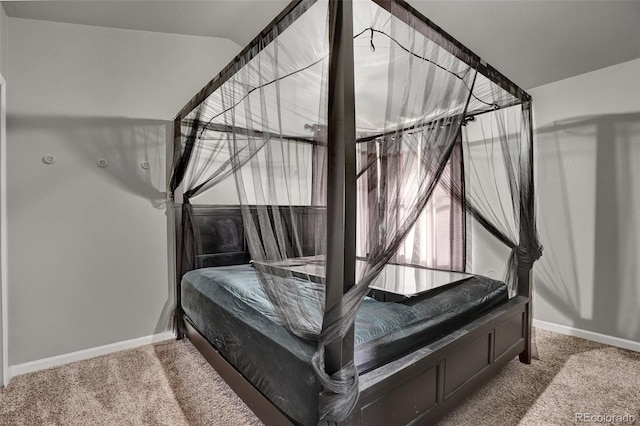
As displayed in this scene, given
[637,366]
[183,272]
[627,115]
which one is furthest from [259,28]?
[637,366]

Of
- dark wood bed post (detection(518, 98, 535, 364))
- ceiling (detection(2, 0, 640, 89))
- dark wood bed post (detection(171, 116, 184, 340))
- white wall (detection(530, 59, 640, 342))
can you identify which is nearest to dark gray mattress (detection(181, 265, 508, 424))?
dark wood bed post (detection(518, 98, 535, 364))

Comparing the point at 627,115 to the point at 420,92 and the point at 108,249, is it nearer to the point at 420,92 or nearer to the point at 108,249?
the point at 420,92

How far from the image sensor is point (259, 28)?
133 inches

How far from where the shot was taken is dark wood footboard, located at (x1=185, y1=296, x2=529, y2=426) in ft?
5.27

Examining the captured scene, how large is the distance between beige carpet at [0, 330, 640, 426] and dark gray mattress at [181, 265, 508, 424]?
0.35 meters

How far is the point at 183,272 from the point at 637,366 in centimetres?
419

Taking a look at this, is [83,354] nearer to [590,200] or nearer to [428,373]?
[428,373]

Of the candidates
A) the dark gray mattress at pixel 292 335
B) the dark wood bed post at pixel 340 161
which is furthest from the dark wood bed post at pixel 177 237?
the dark wood bed post at pixel 340 161

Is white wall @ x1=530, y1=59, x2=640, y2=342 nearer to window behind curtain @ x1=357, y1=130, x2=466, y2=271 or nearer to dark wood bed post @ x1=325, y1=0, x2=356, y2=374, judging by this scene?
window behind curtain @ x1=357, y1=130, x2=466, y2=271

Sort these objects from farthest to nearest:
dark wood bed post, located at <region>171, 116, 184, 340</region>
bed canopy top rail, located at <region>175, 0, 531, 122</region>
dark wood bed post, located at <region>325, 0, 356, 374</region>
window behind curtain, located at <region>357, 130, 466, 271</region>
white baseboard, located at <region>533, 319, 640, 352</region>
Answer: window behind curtain, located at <region>357, 130, 466, 271</region>, dark wood bed post, located at <region>171, 116, 184, 340</region>, white baseboard, located at <region>533, 319, 640, 352</region>, bed canopy top rail, located at <region>175, 0, 531, 122</region>, dark wood bed post, located at <region>325, 0, 356, 374</region>

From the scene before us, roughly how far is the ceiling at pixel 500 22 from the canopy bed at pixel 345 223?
0.59 meters

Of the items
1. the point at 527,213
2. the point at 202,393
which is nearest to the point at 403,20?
the point at 527,213

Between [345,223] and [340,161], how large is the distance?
0.89 ft

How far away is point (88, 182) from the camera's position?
305 centimetres
